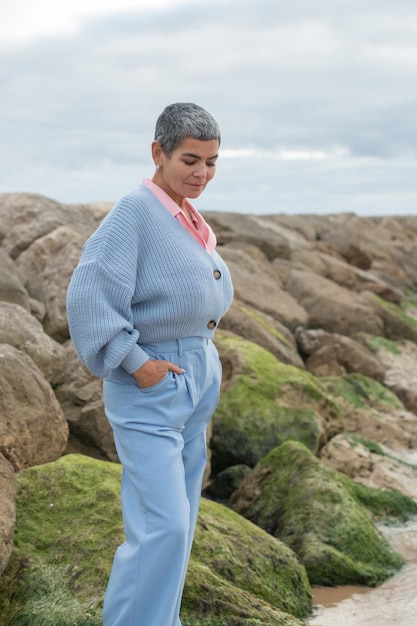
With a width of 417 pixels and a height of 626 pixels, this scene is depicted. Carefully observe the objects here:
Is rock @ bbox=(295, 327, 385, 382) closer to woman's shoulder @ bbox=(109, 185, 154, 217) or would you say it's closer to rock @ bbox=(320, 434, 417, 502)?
rock @ bbox=(320, 434, 417, 502)

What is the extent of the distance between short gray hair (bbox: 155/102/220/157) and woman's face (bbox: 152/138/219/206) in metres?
0.02

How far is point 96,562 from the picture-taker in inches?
201

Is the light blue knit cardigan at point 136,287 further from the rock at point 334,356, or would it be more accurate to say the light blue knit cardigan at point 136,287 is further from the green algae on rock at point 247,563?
the rock at point 334,356

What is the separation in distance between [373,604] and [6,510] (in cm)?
245

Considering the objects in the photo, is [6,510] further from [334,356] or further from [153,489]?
[334,356]

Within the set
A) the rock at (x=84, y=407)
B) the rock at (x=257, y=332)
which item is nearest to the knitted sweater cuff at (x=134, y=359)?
the rock at (x=84, y=407)

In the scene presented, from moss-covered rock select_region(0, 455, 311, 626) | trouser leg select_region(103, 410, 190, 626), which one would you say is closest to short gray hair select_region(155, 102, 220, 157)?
trouser leg select_region(103, 410, 190, 626)

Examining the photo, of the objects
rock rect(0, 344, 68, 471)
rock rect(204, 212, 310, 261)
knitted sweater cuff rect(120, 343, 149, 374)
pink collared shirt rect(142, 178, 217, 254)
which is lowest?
rock rect(204, 212, 310, 261)

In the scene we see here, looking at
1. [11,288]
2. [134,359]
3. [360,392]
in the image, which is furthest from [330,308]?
[134,359]

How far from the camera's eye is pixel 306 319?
45.1ft

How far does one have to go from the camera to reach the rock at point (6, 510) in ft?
15.8

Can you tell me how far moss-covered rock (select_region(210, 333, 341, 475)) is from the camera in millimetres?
8625

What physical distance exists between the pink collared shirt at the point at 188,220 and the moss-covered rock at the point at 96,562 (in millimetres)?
1655

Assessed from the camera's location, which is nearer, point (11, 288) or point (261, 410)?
point (11, 288)
